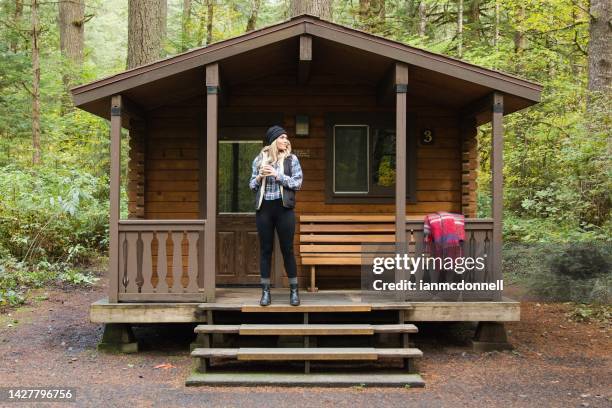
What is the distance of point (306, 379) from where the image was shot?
209 inches

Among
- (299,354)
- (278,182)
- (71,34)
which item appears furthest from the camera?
(71,34)

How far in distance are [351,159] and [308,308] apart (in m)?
2.68

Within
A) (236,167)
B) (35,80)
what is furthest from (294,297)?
(35,80)

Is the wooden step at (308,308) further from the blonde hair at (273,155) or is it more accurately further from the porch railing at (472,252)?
the blonde hair at (273,155)

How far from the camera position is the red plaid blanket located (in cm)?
626

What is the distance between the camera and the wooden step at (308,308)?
19.6 feet

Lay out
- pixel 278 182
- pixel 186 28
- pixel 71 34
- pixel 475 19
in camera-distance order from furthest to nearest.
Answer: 1. pixel 71 34
2. pixel 186 28
3. pixel 475 19
4. pixel 278 182

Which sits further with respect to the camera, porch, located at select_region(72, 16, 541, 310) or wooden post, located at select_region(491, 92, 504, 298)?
porch, located at select_region(72, 16, 541, 310)

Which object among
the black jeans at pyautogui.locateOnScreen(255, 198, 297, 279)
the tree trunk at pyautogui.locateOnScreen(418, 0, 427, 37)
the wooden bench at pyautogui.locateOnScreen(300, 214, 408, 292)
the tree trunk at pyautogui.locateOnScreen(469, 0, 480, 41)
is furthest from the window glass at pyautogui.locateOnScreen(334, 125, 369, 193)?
the tree trunk at pyautogui.locateOnScreen(469, 0, 480, 41)

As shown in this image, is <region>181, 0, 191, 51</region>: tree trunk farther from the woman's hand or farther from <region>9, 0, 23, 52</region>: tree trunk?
the woman's hand

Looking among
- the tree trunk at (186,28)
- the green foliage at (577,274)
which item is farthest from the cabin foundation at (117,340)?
the tree trunk at (186,28)

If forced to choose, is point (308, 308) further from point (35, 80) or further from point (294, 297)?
point (35, 80)

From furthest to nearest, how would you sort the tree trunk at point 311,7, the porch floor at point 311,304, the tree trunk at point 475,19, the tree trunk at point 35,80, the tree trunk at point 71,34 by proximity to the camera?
the tree trunk at point 71,34
the tree trunk at point 475,19
the tree trunk at point 35,80
the tree trunk at point 311,7
the porch floor at point 311,304

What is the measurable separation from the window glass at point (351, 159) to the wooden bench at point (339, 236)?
1.45ft
